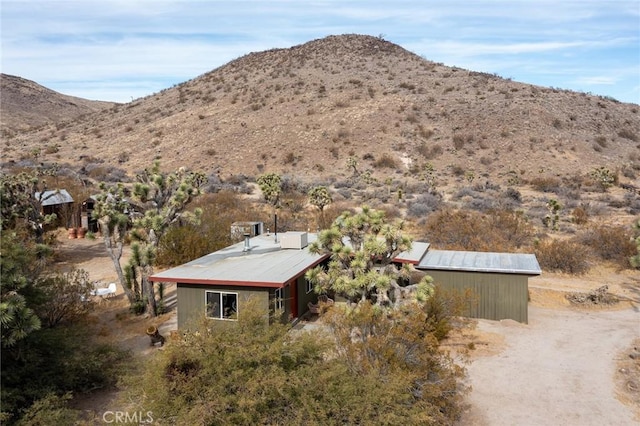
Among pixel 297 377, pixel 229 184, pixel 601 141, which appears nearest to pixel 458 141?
pixel 601 141

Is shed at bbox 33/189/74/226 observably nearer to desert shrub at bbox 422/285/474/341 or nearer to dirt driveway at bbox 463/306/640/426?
desert shrub at bbox 422/285/474/341

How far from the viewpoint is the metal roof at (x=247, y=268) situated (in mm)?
15516

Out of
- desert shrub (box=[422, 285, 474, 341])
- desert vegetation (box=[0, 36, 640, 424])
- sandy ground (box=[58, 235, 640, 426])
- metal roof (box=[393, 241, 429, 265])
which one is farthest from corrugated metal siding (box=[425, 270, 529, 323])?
desert shrub (box=[422, 285, 474, 341])

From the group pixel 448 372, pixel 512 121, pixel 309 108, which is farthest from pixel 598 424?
pixel 309 108

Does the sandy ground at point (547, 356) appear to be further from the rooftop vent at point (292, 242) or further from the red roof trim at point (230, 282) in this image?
the rooftop vent at point (292, 242)

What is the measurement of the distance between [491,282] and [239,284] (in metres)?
9.57

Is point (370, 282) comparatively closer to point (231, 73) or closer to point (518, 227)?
→ point (518, 227)

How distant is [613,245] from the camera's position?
87.7 ft

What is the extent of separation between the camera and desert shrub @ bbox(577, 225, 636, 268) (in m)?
26.0

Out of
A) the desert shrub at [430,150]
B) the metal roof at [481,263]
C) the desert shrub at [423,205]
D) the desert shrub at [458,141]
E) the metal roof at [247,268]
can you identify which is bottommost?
the metal roof at [481,263]

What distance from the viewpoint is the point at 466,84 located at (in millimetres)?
72438

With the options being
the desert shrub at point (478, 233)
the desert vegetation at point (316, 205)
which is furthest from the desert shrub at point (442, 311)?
the desert shrub at point (478, 233)

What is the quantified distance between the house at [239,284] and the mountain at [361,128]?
34.0 meters

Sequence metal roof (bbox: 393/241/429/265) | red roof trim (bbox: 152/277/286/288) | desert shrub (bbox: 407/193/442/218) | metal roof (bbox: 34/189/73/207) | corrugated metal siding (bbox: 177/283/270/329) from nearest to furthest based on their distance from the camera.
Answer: red roof trim (bbox: 152/277/286/288)
corrugated metal siding (bbox: 177/283/270/329)
metal roof (bbox: 393/241/429/265)
metal roof (bbox: 34/189/73/207)
desert shrub (bbox: 407/193/442/218)
